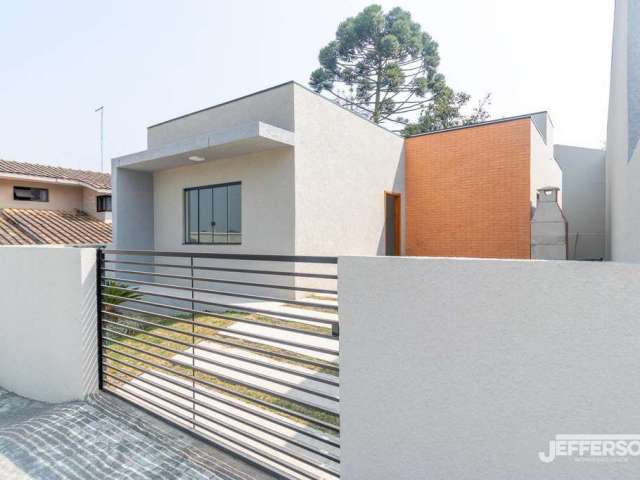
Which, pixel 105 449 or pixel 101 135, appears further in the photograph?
pixel 101 135

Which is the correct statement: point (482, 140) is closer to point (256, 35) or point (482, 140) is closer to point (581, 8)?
point (581, 8)

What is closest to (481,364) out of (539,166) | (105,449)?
(105,449)

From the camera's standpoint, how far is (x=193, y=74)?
12641 mm

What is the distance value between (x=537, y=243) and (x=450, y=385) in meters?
9.74

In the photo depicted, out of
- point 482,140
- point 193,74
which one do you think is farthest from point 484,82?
point 193,74

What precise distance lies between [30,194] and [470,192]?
18830mm

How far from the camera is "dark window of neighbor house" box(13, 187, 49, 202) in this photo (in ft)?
52.2

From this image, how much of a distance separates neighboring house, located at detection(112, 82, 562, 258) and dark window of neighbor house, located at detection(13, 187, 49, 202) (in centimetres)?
841

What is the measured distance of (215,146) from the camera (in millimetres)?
8711

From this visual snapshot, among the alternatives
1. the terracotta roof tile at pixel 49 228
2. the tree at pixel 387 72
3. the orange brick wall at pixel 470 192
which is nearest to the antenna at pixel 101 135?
the terracotta roof tile at pixel 49 228

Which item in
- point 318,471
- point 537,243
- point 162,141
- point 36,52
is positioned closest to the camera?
point 318,471

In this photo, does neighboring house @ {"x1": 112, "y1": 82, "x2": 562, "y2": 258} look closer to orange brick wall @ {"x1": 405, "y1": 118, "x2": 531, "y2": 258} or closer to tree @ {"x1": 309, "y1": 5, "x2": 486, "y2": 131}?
orange brick wall @ {"x1": 405, "y1": 118, "x2": 531, "y2": 258}

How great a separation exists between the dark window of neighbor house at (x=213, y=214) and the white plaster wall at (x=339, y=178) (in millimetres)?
2054

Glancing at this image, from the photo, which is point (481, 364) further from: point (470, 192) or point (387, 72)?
point (387, 72)
